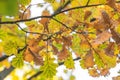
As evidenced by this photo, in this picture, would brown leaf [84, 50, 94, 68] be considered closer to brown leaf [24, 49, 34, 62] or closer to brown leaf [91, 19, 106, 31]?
brown leaf [91, 19, 106, 31]

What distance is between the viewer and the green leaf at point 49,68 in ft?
3.64

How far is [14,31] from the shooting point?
221cm

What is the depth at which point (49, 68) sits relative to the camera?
1121 mm

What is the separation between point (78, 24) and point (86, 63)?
0.60 feet

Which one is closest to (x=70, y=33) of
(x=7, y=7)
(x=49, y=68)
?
(x=49, y=68)

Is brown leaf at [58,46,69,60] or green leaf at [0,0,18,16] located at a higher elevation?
green leaf at [0,0,18,16]

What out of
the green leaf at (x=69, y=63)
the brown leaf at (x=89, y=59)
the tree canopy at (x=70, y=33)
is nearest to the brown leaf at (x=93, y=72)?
the tree canopy at (x=70, y=33)

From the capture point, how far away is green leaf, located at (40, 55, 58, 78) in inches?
43.7

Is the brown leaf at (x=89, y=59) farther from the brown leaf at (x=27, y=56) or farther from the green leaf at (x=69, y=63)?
the brown leaf at (x=27, y=56)

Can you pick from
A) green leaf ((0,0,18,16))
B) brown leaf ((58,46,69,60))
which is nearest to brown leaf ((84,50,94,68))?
brown leaf ((58,46,69,60))

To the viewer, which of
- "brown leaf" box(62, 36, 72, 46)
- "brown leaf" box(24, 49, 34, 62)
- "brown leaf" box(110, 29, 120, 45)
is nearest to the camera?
"brown leaf" box(110, 29, 120, 45)

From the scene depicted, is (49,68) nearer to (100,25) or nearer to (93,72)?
(100,25)

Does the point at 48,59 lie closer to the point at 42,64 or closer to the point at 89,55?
the point at 42,64

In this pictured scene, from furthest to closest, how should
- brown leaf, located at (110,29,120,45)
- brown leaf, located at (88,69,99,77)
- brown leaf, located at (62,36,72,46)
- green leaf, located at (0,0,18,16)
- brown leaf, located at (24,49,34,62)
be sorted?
brown leaf, located at (88,69,99,77) < brown leaf, located at (24,49,34,62) < brown leaf, located at (62,36,72,46) < brown leaf, located at (110,29,120,45) < green leaf, located at (0,0,18,16)
